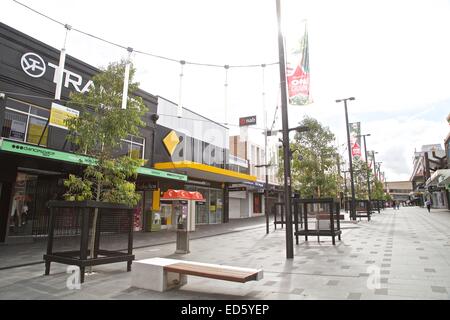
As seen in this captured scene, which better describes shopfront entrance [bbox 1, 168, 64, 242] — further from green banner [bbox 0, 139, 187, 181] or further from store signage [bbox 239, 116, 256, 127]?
store signage [bbox 239, 116, 256, 127]

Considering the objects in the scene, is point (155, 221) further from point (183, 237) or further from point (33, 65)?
point (33, 65)

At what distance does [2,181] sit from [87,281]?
29.4ft

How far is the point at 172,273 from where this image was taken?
593 centimetres

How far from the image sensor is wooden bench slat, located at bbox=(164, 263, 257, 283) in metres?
4.98

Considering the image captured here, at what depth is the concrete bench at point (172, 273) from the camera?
521 cm

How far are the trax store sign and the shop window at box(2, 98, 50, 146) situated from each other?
55.8 inches

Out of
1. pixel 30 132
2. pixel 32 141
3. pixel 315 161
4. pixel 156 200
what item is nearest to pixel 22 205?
pixel 32 141

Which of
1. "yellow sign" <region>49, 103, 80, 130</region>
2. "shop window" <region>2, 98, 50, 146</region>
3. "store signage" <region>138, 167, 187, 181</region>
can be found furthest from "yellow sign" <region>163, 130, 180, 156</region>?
"yellow sign" <region>49, 103, 80, 130</region>

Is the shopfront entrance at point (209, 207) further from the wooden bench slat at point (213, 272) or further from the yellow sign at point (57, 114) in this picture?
the wooden bench slat at point (213, 272)

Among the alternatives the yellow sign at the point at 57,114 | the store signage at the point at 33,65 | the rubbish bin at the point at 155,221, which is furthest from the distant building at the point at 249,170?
the yellow sign at the point at 57,114

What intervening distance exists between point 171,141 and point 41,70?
30.3 feet

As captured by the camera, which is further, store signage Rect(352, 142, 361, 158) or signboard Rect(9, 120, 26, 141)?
store signage Rect(352, 142, 361, 158)

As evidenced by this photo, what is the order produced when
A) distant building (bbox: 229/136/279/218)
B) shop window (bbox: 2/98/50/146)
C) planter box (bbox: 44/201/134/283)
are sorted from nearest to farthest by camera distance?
1. planter box (bbox: 44/201/134/283)
2. shop window (bbox: 2/98/50/146)
3. distant building (bbox: 229/136/279/218)
